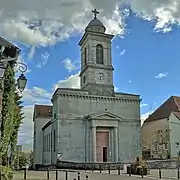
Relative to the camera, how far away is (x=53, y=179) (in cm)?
2217

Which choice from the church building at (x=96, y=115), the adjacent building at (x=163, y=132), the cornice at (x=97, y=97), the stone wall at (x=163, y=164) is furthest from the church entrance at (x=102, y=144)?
the stone wall at (x=163, y=164)

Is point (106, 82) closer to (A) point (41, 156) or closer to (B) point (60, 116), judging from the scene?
(B) point (60, 116)

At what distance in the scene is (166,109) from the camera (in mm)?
57719

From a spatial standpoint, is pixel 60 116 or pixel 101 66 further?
pixel 101 66

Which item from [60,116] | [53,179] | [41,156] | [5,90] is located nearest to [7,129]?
[5,90]

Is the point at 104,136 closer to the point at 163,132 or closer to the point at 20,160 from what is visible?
the point at 163,132

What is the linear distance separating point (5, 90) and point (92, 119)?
32.0 meters

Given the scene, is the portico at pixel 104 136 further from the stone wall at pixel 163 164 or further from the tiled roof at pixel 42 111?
the tiled roof at pixel 42 111

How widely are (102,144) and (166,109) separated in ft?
48.6

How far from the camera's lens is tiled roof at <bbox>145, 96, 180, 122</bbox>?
2203 inches

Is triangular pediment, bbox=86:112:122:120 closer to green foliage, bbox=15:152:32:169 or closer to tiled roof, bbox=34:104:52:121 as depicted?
green foliage, bbox=15:152:32:169

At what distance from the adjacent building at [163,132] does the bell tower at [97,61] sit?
11.1 m

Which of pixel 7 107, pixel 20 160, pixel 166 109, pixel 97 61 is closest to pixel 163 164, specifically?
pixel 166 109

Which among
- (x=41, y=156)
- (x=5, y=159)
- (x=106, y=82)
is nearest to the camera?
(x=5, y=159)
